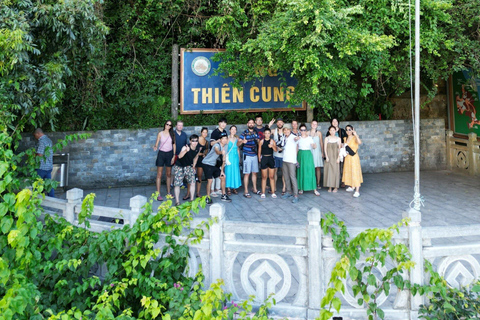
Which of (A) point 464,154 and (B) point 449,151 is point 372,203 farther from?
(B) point 449,151

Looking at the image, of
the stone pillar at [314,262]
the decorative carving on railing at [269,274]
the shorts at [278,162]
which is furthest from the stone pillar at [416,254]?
the shorts at [278,162]

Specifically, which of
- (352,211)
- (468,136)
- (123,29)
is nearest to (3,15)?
(123,29)

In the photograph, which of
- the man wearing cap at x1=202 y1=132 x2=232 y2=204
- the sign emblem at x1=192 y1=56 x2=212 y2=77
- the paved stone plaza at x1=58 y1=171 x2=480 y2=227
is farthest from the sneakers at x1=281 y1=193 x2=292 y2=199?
the sign emblem at x1=192 y1=56 x2=212 y2=77

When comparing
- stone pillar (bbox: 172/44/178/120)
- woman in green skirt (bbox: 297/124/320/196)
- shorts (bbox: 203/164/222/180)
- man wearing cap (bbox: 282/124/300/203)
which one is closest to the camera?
man wearing cap (bbox: 282/124/300/203)

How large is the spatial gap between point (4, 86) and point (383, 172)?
33.9 feet

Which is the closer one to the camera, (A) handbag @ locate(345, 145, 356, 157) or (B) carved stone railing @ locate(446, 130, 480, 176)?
(A) handbag @ locate(345, 145, 356, 157)

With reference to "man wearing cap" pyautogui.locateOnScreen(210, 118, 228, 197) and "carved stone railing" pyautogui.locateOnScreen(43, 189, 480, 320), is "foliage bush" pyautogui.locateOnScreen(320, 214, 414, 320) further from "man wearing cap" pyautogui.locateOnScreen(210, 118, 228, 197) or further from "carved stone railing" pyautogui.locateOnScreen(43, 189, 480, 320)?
"man wearing cap" pyautogui.locateOnScreen(210, 118, 228, 197)

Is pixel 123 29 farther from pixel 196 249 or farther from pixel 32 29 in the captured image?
pixel 196 249

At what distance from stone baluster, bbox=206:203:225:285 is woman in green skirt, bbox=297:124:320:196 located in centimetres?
567

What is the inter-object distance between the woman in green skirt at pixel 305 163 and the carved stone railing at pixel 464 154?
215 inches

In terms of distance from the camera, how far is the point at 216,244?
5.03 meters

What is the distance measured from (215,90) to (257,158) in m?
2.84

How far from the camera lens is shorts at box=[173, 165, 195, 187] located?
9.55 meters

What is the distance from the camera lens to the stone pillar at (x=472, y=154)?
1300 cm
